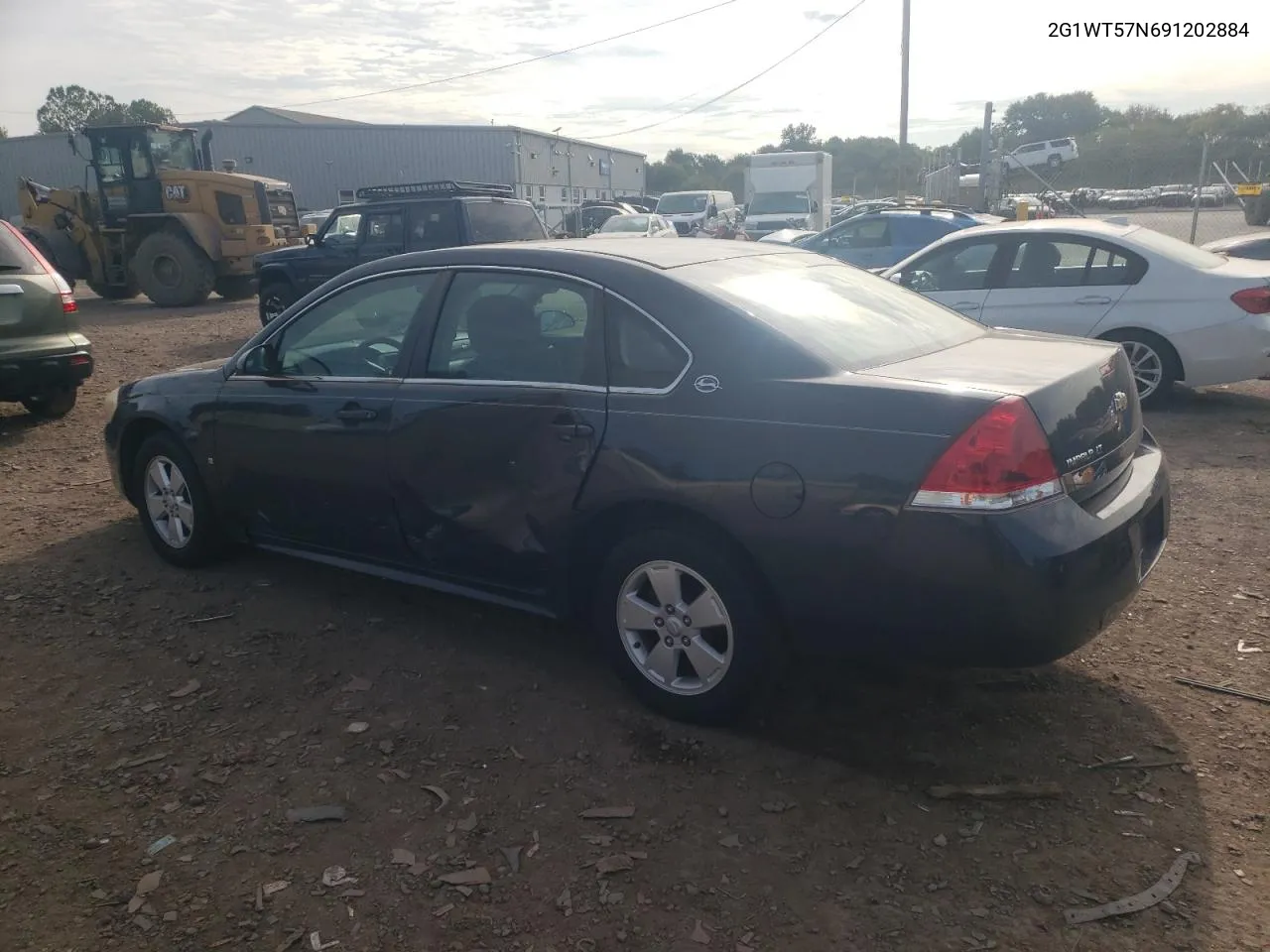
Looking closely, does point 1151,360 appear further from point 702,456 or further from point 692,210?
point 692,210

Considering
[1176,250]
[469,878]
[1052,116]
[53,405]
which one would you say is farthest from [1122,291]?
[1052,116]

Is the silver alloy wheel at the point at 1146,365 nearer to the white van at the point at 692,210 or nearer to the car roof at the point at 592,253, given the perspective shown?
the car roof at the point at 592,253

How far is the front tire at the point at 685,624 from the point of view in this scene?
319 centimetres

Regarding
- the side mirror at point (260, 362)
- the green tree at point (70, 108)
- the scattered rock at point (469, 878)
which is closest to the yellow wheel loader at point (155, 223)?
the side mirror at point (260, 362)

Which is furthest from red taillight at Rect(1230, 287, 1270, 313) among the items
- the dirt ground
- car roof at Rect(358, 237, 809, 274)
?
car roof at Rect(358, 237, 809, 274)

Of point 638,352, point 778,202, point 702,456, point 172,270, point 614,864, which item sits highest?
point 778,202

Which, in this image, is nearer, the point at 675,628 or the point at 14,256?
the point at 675,628

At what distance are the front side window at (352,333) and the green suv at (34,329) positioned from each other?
430 centimetres

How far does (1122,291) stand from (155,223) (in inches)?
667

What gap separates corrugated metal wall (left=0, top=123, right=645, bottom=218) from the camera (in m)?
43.1

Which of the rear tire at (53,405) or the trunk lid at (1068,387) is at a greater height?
the trunk lid at (1068,387)

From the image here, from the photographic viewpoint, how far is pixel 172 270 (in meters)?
18.6

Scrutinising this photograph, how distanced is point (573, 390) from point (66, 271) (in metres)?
19.4

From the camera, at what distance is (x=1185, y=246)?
7.92m
